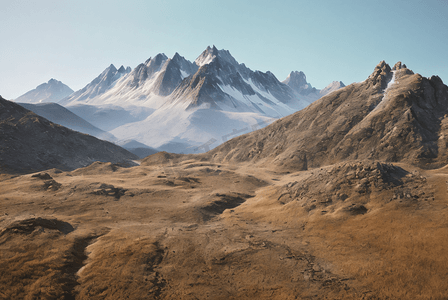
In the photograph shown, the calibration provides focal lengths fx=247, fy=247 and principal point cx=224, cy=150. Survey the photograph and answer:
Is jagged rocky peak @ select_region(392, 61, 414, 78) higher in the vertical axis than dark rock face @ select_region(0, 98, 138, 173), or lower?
higher

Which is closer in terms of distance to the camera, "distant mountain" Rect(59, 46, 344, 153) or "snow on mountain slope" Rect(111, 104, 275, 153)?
"snow on mountain slope" Rect(111, 104, 275, 153)

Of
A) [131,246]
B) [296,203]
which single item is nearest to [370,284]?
[296,203]

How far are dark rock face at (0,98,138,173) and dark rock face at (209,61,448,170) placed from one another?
35368 millimetres

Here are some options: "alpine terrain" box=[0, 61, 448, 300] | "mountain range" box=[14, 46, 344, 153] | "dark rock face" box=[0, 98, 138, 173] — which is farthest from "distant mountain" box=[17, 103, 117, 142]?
"alpine terrain" box=[0, 61, 448, 300]

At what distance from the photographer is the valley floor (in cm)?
838

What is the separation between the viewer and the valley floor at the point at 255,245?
27.5 feet

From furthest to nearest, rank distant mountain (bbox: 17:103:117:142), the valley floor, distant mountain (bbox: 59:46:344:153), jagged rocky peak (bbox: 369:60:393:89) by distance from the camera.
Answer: distant mountain (bbox: 17:103:117:142) < distant mountain (bbox: 59:46:344:153) < jagged rocky peak (bbox: 369:60:393:89) < the valley floor

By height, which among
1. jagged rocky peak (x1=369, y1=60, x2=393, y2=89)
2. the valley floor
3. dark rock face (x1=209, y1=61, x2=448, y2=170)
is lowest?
the valley floor

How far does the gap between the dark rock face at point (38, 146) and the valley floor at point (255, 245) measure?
109 ft

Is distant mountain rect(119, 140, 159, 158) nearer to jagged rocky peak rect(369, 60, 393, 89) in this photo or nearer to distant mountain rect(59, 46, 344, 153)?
distant mountain rect(59, 46, 344, 153)

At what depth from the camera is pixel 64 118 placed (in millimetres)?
132875

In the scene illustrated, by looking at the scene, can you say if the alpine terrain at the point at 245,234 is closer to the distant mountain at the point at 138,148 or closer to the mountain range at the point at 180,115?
the distant mountain at the point at 138,148

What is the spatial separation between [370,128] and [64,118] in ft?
479

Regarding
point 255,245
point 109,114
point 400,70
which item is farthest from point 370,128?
point 109,114
